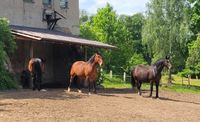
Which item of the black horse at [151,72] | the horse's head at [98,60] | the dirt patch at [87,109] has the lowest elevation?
the dirt patch at [87,109]

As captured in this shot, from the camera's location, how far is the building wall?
1206 inches

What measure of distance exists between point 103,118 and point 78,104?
10.0 ft

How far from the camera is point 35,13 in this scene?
33.0 m

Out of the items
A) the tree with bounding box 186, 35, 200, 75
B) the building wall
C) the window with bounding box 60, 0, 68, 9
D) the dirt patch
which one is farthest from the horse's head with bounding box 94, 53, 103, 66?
the tree with bounding box 186, 35, 200, 75

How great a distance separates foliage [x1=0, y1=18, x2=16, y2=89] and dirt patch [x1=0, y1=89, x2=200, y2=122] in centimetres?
409

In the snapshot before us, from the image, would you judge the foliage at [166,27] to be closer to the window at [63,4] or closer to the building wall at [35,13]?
the building wall at [35,13]

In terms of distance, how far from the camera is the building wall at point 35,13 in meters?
30.6

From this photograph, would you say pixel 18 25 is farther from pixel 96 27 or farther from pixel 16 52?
pixel 96 27

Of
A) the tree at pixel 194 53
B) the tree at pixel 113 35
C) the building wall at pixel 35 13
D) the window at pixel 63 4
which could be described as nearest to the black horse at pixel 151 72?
the building wall at pixel 35 13

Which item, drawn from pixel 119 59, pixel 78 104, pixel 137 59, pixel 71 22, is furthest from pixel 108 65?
pixel 78 104

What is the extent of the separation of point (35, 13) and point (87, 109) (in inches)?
674

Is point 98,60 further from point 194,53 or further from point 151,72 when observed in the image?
point 194,53

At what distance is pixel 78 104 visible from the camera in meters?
18.1

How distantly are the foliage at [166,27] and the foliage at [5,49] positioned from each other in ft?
97.8
